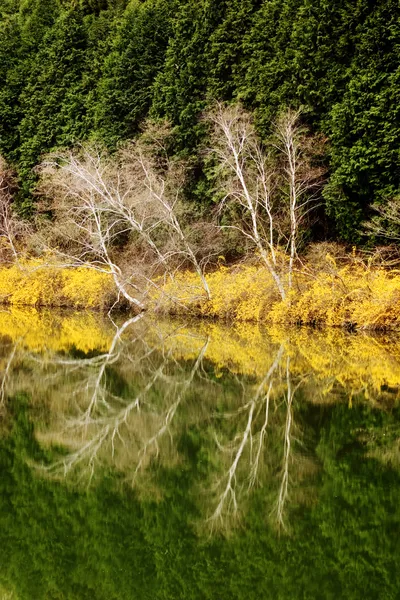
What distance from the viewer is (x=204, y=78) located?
2997cm

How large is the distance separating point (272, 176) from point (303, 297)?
585cm

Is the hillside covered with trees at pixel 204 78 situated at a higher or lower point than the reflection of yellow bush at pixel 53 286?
higher

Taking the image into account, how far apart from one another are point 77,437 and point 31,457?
1082mm

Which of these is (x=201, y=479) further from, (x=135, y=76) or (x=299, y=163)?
(x=135, y=76)

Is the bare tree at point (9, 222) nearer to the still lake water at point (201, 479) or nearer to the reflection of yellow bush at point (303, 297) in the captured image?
the reflection of yellow bush at point (303, 297)

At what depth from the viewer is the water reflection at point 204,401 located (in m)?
7.22

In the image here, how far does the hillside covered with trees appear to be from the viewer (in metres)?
22.5

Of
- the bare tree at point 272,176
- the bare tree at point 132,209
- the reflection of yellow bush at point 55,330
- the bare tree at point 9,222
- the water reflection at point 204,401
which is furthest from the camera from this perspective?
the bare tree at point 9,222

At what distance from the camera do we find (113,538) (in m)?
5.67

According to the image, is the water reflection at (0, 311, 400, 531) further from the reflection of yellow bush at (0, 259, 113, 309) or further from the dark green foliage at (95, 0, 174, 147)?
the dark green foliage at (95, 0, 174, 147)

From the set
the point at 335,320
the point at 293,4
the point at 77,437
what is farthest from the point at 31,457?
the point at 293,4

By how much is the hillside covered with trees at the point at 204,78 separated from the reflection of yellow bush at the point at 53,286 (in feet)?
17.6

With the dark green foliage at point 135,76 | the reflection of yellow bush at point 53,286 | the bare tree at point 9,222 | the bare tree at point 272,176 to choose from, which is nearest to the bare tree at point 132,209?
the reflection of yellow bush at point 53,286

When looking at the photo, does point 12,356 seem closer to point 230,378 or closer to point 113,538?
point 230,378
